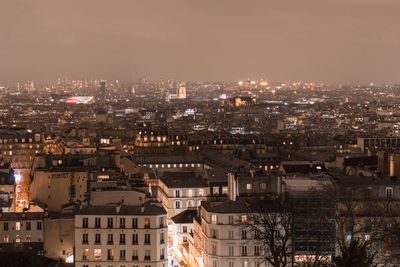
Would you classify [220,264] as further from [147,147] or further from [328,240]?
[147,147]

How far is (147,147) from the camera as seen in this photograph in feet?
237

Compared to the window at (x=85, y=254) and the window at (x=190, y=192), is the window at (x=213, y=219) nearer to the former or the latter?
the window at (x=85, y=254)

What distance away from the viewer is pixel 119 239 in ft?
88.1

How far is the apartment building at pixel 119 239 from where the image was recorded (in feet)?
87.8

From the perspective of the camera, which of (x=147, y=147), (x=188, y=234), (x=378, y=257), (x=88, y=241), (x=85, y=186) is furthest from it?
(x=147, y=147)

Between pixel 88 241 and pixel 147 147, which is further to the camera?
pixel 147 147

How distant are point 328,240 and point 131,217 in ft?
20.9

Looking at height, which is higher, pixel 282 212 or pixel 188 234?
pixel 282 212

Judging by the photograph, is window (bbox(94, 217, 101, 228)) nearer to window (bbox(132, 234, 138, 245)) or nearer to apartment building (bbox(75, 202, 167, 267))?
apartment building (bbox(75, 202, 167, 267))

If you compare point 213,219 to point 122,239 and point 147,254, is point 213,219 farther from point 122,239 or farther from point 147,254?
point 122,239

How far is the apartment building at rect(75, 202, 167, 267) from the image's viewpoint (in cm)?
2677

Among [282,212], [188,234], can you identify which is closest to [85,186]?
[188,234]

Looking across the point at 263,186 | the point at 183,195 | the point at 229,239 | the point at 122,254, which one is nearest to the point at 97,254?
the point at 122,254

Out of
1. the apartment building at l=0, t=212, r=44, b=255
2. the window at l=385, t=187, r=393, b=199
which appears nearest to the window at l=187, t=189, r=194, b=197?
the apartment building at l=0, t=212, r=44, b=255
